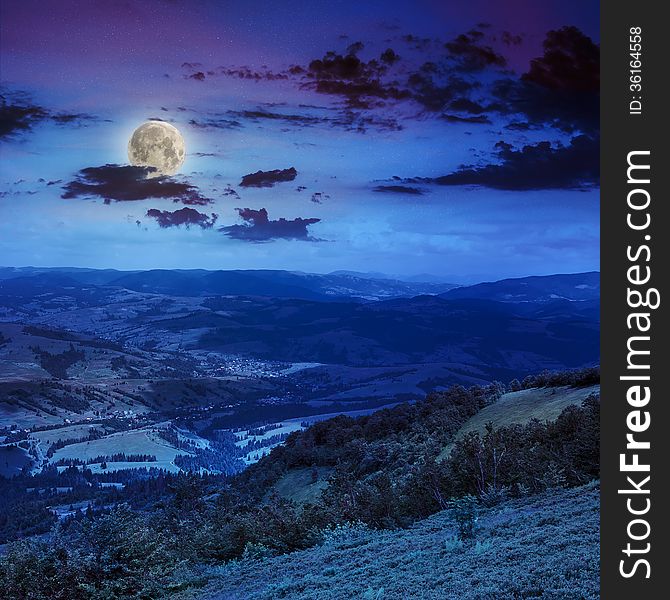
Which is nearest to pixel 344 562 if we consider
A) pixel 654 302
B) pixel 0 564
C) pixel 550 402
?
pixel 0 564

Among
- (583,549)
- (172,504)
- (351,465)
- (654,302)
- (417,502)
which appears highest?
(654,302)

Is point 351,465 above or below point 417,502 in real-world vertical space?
below

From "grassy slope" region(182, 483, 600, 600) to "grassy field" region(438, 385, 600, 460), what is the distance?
17.0m

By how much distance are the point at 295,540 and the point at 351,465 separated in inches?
888

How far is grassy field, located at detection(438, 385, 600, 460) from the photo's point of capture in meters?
42.0

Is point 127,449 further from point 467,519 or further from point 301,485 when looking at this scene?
point 467,519

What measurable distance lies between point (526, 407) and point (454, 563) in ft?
107

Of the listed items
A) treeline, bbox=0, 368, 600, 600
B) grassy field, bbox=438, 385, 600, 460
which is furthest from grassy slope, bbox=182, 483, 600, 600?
grassy field, bbox=438, 385, 600, 460

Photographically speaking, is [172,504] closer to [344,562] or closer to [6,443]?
[344,562]

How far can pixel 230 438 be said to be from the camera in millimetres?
184000

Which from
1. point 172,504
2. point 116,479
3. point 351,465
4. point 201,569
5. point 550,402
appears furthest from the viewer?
point 116,479

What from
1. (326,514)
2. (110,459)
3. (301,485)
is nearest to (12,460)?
(110,459)

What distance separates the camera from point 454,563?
17.4 m

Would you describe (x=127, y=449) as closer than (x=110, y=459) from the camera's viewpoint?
No
